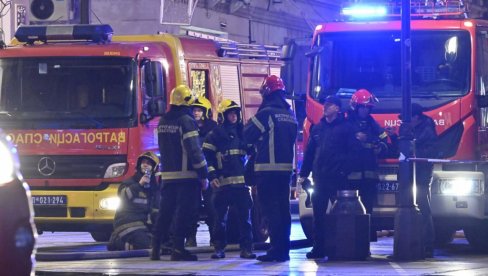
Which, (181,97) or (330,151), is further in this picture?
(330,151)

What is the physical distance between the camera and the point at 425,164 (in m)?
15.4

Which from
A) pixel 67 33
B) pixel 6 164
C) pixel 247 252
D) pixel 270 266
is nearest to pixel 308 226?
pixel 247 252

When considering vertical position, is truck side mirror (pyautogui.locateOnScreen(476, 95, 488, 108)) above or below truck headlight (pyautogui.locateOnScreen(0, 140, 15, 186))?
above

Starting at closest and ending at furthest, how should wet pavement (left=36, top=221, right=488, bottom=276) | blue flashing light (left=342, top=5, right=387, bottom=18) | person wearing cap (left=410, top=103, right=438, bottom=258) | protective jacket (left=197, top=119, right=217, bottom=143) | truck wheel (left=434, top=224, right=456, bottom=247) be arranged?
wet pavement (left=36, top=221, right=488, bottom=276), person wearing cap (left=410, top=103, right=438, bottom=258), protective jacket (left=197, top=119, right=217, bottom=143), blue flashing light (left=342, top=5, right=387, bottom=18), truck wheel (left=434, top=224, right=456, bottom=247)

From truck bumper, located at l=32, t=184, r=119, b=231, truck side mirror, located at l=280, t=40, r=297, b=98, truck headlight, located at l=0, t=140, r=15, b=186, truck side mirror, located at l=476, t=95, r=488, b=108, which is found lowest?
truck bumper, located at l=32, t=184, r=119, b=231

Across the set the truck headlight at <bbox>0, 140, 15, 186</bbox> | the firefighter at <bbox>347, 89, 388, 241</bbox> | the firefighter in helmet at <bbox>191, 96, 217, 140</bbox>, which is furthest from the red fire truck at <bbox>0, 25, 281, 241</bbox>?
the truck headlight at <bbox>0, 140, 15, 186</bbox>

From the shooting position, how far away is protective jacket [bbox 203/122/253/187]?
15413 mm

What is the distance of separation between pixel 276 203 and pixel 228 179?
1007mm

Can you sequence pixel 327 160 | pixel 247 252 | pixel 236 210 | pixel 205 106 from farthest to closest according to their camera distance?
pixel 205 106 < pixel 236 210 < pixel 247 252 < pixel 327 160

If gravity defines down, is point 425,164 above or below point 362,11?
below

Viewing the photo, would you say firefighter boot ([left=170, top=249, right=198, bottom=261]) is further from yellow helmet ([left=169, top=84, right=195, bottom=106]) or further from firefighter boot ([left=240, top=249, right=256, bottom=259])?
yellow helmet ([left=169, top=84, right=195, bottom=106])

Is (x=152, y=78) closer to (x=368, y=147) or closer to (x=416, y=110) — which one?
(x=368, y=147)

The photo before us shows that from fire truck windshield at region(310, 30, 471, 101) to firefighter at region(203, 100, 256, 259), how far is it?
72.2 inches

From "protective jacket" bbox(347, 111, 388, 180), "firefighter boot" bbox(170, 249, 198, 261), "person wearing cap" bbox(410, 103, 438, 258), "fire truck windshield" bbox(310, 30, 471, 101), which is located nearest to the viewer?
"firefighter boot" bbox(170, 249, 198, 261)
